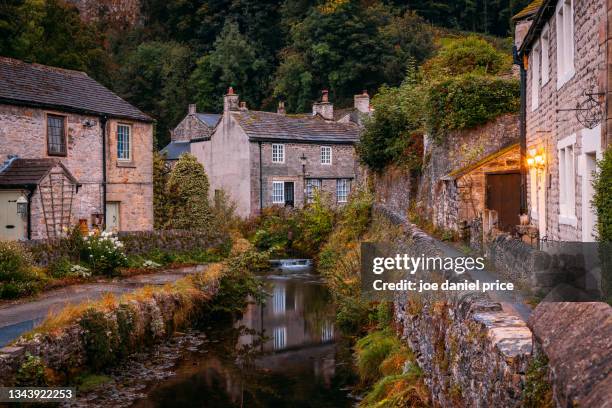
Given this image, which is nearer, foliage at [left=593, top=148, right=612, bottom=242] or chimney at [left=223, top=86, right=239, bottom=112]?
foliage at [left=593, top=148, right=612, bottom=242]

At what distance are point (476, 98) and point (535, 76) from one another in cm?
415

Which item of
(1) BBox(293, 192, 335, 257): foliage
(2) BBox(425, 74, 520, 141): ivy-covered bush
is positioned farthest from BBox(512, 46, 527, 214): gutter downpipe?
(1) BBox(293, 192, 335, 257): foliage

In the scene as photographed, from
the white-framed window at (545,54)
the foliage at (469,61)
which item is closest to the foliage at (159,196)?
the foliage at (469,61)

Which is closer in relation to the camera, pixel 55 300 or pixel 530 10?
pixel 55 300

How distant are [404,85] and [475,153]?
26.1 ft

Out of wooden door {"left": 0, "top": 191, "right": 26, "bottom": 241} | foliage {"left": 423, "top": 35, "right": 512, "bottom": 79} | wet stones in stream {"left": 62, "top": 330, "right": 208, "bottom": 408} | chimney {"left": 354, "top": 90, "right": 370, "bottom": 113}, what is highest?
chimney {"left": 354, "top": 90, "right": 370, "bottom": 113}

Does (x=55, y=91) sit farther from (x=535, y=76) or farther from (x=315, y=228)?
(x=535, y=76)

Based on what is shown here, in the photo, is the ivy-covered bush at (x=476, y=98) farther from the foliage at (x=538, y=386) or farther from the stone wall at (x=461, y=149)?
the foliage at (x=538, y=386)

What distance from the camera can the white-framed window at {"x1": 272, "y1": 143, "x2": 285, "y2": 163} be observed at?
41281 mm

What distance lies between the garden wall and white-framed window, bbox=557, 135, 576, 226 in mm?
12890

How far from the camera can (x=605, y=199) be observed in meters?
9.62

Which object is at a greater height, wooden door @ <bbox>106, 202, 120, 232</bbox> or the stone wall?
the stone wall

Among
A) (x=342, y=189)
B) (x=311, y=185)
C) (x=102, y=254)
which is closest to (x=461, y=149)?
(x=102, y=254)

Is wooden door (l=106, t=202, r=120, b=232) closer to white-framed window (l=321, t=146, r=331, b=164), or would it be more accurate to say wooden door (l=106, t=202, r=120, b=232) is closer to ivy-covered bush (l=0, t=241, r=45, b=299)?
ivy-covered bush (l=0, t=241, r=45, b=299)
